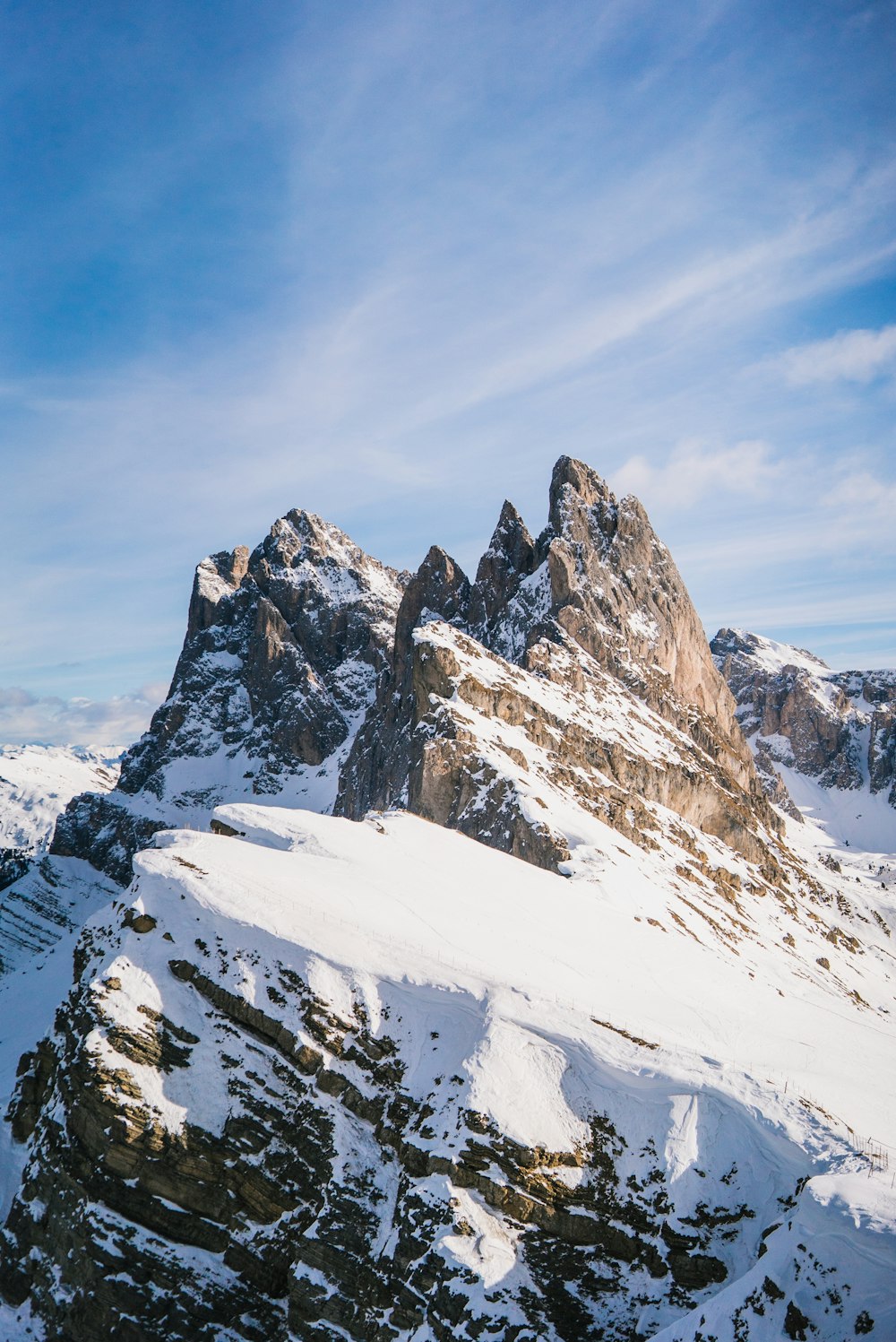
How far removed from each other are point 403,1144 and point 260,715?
154611 mm

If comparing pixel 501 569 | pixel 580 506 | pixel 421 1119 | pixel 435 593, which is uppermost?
pixel 580 506

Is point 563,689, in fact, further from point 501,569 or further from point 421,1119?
point 421,1119

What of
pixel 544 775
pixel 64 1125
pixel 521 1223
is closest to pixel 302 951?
pixel 64 1125

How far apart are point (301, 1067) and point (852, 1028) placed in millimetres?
36185

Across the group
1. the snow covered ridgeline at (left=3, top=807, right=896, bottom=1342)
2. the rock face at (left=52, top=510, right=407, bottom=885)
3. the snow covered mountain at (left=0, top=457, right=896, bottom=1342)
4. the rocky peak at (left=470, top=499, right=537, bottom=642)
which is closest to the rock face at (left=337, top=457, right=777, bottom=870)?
the rocky peak at (left=470, top=499, right=537, bottom=642)

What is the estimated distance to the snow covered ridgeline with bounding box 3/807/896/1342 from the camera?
26031mm

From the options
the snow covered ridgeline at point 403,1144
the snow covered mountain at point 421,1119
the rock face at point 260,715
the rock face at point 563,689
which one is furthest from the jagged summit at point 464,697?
the snow covered ridgeline at point 403,1144

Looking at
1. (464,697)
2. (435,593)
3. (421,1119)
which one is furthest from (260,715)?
(421,1119)

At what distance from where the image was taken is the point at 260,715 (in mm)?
179875

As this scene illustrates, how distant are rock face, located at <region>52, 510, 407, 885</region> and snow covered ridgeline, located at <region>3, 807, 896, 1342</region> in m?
116

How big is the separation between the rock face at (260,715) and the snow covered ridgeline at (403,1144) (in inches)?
4583

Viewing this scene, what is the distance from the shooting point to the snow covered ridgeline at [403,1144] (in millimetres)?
26031

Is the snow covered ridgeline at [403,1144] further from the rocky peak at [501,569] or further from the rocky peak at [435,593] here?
the rocky peak at [435,593]

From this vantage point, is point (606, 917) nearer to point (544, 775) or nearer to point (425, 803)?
point (425, 803)
